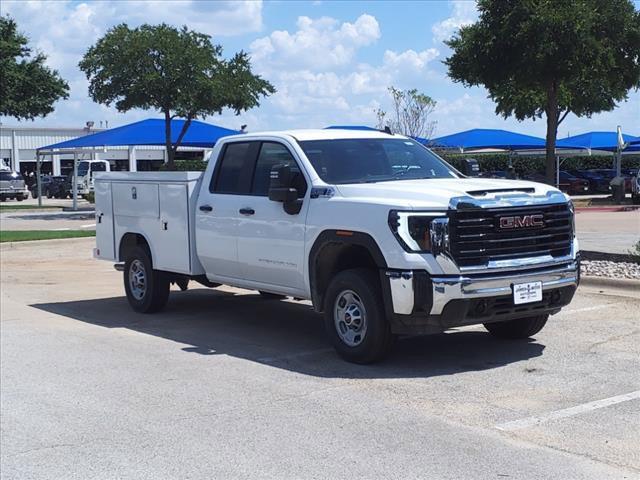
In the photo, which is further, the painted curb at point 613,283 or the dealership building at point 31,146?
the dealership building at point 31,146

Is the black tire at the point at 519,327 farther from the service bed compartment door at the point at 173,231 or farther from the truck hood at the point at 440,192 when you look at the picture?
the service bed compartment door at the point at 173,231

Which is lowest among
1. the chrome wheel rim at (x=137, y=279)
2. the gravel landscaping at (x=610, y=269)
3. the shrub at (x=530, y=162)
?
the gravel landscaping at (x=610, y=269)

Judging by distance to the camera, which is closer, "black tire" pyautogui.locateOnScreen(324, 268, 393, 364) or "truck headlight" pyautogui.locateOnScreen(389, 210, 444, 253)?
"truck headlight" pyautogui.locateOnScreen(389, 210, 444, 253)

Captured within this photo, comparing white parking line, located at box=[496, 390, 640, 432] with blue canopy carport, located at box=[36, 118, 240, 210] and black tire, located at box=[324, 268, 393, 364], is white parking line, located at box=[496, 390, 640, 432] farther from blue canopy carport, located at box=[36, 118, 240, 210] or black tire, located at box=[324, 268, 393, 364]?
blue canopy carport, located at box=[36, 118, 240, 210]

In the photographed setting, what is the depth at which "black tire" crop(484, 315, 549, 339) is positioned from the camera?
8672 millimetres

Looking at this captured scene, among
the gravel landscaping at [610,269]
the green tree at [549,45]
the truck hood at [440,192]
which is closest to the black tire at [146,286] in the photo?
the truck hood at [440,192]

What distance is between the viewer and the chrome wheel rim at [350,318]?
7840 mm

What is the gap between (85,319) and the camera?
11.1 meters

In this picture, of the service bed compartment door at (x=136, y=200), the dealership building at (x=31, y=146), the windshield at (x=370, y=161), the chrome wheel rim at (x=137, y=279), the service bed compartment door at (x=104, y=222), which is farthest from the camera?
the dealership building at (x=31, y=146)

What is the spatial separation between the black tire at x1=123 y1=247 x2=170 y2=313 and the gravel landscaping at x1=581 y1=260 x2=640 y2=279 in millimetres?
5749

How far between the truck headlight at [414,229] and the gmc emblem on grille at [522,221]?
59cm

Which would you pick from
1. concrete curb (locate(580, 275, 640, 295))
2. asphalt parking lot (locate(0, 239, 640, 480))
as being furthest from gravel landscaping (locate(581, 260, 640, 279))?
asphalt parking lot (locate(0, 239, 640, 480))

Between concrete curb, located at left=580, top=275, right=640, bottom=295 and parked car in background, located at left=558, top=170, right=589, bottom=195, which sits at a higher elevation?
parked car in background, located at left=558, top=170, right=589, bottom=195

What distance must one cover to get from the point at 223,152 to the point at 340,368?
305 cm
